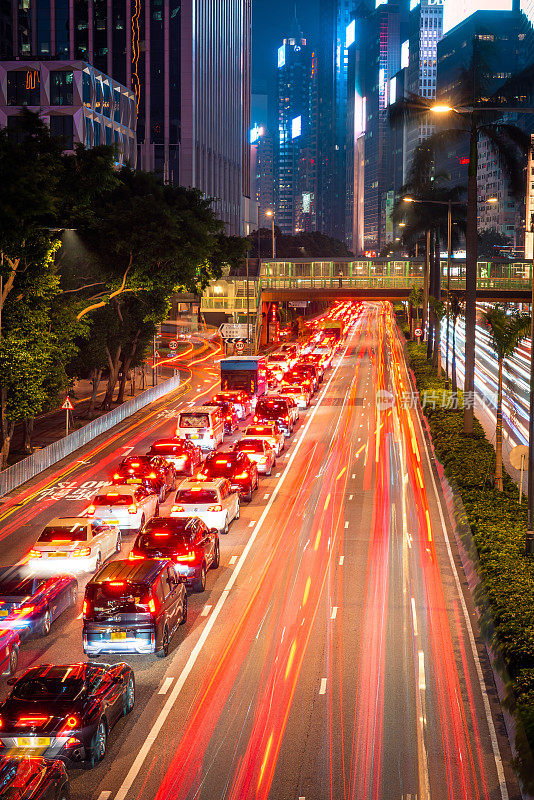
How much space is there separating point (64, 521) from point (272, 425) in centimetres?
1837

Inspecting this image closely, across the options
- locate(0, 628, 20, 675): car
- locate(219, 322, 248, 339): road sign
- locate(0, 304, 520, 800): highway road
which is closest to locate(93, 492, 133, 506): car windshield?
locate(0, 304, 520, 800): highway road

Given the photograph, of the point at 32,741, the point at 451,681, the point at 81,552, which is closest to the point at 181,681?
the point at 32,741

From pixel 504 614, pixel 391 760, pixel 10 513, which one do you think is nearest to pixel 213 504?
pixel 10 513

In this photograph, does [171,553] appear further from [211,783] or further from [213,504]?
[211,783]

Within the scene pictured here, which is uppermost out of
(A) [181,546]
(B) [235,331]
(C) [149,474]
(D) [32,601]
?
(B) [235,331]

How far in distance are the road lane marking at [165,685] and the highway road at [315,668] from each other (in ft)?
0.15

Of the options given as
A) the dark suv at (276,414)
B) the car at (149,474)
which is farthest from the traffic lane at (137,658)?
the dark suv at (276,414)

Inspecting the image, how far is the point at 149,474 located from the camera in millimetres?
33062

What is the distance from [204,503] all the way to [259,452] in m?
9.62

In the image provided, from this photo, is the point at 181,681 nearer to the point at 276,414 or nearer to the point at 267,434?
the point at 267,434

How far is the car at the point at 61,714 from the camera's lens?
1317 centimetres

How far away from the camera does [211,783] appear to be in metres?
13.3

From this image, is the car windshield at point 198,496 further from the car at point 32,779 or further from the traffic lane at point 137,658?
the car at point 32,779

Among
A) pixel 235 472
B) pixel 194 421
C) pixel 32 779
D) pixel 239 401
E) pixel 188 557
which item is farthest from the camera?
pixel 239 401
